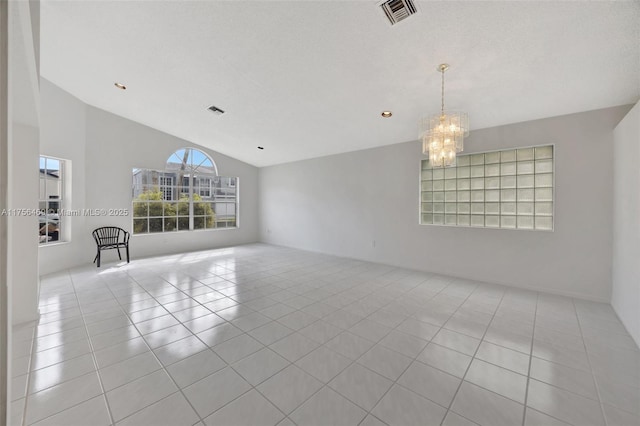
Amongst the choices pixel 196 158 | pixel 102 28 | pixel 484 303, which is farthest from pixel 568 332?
pixel 196 158

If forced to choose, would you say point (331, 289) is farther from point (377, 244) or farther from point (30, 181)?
point (30, 181)

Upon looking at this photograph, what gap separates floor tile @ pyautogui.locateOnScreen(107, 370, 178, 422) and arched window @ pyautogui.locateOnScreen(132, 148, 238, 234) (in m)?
5.28

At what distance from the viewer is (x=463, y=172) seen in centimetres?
442

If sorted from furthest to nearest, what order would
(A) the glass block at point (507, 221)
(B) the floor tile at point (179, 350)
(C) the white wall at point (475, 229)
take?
(A) the glass block at point (507, 221), (C) the white wall at point (475, 229), (B) the floor tile at point (179, 350)

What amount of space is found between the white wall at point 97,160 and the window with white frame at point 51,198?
202 mm

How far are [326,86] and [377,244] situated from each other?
3.32 meters

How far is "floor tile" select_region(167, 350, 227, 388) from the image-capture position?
187 centimetres

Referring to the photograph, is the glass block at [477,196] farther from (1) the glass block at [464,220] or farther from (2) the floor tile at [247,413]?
(2) the floor tile at [247,413]

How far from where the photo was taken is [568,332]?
8.45 ft

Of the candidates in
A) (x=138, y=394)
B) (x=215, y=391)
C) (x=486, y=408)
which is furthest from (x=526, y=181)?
(x=138, y=394)

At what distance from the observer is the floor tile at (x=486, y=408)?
1.53 m

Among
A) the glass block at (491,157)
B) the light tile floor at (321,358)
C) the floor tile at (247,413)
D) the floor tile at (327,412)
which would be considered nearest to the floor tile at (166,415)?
the light tile floor at (321,358)

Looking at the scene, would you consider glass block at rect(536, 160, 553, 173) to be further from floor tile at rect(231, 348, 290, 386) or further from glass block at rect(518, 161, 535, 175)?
floor tile at rect(231, 348, 290, 386)

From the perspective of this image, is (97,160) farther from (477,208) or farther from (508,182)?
(508,182)
